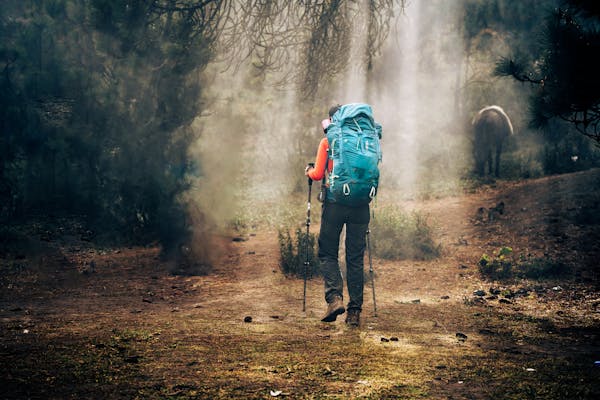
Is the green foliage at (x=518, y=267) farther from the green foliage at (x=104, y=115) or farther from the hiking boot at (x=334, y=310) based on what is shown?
the green foliage at (x=104, y=115)

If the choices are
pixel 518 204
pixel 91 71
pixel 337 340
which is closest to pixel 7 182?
pixel 91 71

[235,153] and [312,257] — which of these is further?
[235,153]

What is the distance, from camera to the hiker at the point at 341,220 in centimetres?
529

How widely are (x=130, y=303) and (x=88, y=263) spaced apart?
90.5 inches

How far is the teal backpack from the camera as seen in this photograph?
5.20 meters

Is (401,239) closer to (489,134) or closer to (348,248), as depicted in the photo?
(348,248)

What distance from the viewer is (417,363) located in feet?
13.9

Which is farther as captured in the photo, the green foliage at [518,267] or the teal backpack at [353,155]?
the green foliage at [518,267]

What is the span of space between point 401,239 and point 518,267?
1.96 meters

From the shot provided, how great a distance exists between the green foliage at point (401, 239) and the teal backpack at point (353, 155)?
153 inches

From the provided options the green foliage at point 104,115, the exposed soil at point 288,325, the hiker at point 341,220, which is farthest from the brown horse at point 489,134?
the hiker at point 341,220

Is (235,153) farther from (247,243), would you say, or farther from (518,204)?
(518,204)

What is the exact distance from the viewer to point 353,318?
547 cm

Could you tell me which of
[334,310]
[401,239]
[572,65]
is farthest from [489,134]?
[334,310]
